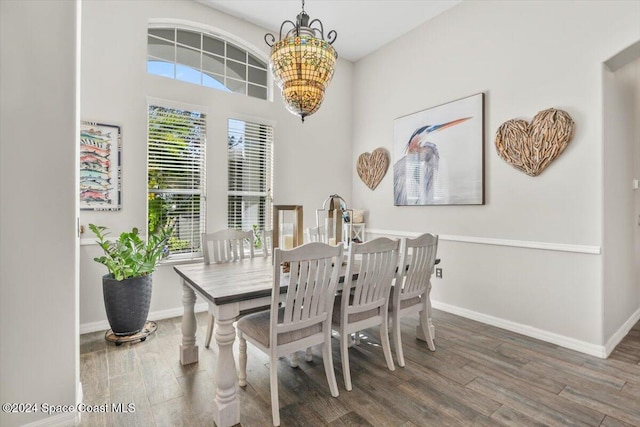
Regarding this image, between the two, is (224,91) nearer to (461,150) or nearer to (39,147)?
(39,147)

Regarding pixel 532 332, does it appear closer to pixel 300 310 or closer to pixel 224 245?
pixel 300 310

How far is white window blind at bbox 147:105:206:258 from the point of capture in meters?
3.49

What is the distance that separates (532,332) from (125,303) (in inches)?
152

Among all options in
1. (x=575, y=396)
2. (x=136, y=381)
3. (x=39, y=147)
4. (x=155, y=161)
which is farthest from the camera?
(x=155, y=161)

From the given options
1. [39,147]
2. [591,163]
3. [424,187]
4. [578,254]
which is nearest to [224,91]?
[39,147]

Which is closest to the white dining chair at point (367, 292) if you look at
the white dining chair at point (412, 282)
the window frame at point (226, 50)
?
the white dining chair at point (412, 282)

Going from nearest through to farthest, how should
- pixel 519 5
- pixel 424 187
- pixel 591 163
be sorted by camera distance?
pixel 591 163
pixel 519 5
pixel 424 187

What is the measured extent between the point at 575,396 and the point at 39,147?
142 inches

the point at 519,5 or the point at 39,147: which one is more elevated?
the point at 519,5

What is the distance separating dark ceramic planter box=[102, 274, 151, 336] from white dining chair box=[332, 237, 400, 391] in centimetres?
189

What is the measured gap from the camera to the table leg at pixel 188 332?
2.44 m

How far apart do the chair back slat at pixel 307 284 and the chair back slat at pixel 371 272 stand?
182 mm

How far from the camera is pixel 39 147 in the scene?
170 centimetres

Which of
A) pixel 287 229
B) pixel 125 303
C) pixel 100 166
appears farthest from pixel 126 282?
pixel 287 229
